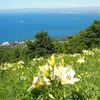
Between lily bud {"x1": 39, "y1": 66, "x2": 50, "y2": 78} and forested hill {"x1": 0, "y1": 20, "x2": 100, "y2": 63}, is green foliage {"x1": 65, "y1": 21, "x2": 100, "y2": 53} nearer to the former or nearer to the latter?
forested hill {"x1": 0, "y1": 20, "x2": 100, "y2": 63}

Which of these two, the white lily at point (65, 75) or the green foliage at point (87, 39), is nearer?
the white lily at point (65, 75)

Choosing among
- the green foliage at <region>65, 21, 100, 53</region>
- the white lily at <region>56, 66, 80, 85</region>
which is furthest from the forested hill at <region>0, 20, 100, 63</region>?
the white lily at <region>56, 66, 80, 85</region>

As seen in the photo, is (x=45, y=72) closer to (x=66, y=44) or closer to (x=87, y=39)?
(x=87, y=39)

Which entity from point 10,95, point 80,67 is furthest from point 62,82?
point 80,67

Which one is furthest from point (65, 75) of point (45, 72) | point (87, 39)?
point (87, 39)

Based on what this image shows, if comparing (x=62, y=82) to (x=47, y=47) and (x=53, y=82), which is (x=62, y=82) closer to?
(x=53, y=82)

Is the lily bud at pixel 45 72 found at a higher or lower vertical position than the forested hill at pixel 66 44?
higher

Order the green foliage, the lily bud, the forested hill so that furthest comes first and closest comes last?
the forested hill → the green foliage → the lily bud

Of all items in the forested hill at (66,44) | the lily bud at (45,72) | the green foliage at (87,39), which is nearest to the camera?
the lily bud at (45,72)

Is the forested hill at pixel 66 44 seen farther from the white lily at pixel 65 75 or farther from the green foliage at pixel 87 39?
the white lily at pixel 65 75

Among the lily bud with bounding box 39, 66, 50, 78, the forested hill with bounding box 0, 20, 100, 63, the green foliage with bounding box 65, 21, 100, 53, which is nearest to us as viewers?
the lily bud with bounding box 39, 66, 50, 78

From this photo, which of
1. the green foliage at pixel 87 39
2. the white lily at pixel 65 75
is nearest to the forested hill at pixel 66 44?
the green foliage at pixel 87 39
